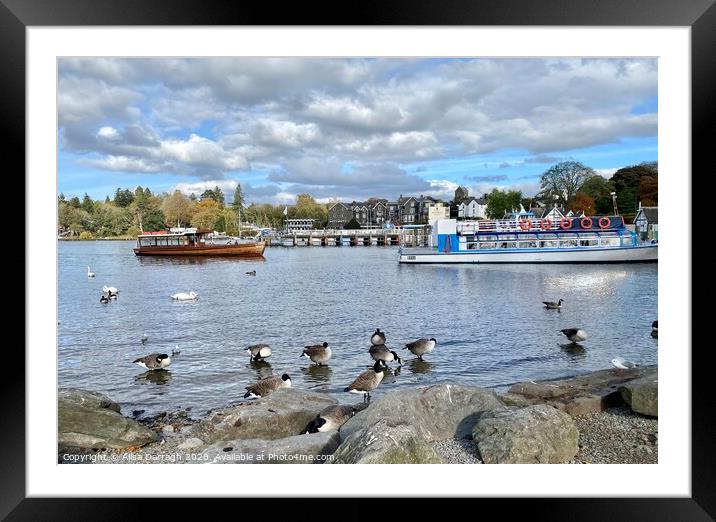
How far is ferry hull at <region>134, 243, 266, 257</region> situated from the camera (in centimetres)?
629

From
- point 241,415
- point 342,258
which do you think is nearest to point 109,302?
point 241,415

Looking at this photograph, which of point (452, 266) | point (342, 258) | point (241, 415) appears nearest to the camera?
point (241, 415)

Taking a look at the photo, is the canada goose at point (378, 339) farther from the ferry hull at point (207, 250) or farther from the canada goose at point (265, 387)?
the ferry hull at point (207, 250)

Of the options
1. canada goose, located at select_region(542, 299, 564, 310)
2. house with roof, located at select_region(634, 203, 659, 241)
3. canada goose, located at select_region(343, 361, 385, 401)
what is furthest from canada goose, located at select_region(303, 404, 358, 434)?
canada goose, located at select_region(542, 299, 564, 310)

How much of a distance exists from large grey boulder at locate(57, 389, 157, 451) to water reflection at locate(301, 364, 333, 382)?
1636 mm

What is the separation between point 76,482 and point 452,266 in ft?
25.6

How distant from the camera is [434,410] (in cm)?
300

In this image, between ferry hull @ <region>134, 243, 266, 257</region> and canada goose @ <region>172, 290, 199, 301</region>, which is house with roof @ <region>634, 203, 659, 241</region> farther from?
canada goose @ <region>172, 290, 199, 301</region>

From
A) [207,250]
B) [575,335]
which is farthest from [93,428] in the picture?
[207,250]

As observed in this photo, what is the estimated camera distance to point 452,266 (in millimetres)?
9531

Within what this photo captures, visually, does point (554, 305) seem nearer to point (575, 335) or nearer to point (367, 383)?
point (575, 335)
